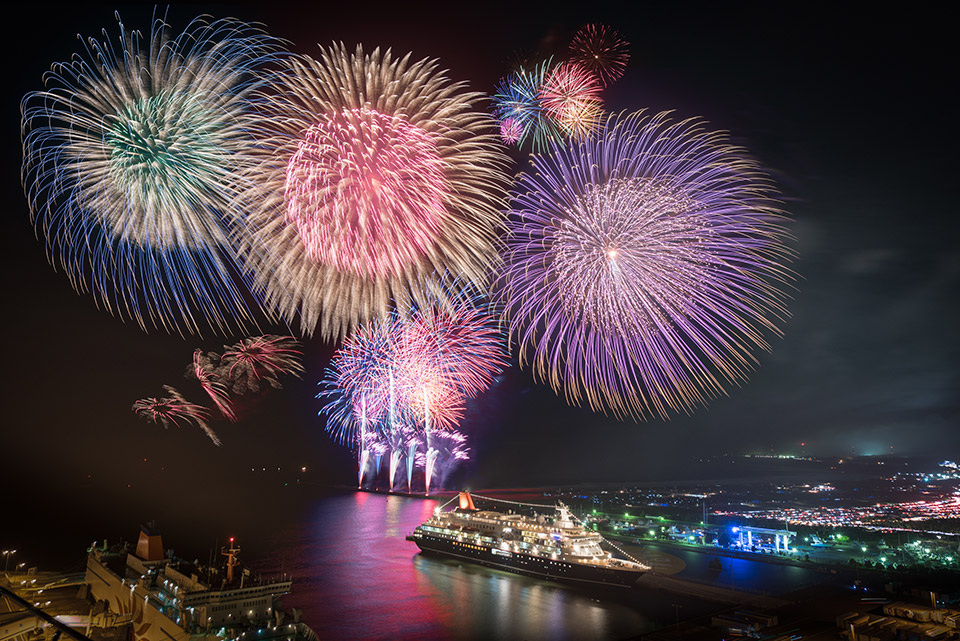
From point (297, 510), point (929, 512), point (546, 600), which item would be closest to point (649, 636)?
point (546, 600)

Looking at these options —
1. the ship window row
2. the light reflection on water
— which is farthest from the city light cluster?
the ship window row

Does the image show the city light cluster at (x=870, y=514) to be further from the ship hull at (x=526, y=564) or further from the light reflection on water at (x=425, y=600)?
→ the light reflection on water at (x=425, y=600)

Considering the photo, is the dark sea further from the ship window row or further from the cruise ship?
the ship window row

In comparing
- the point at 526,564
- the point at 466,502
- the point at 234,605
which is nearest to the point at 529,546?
the point at 526,564

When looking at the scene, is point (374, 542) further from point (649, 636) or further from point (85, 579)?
point (649, 636)

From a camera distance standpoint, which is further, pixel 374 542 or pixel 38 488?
pixel 38 488
